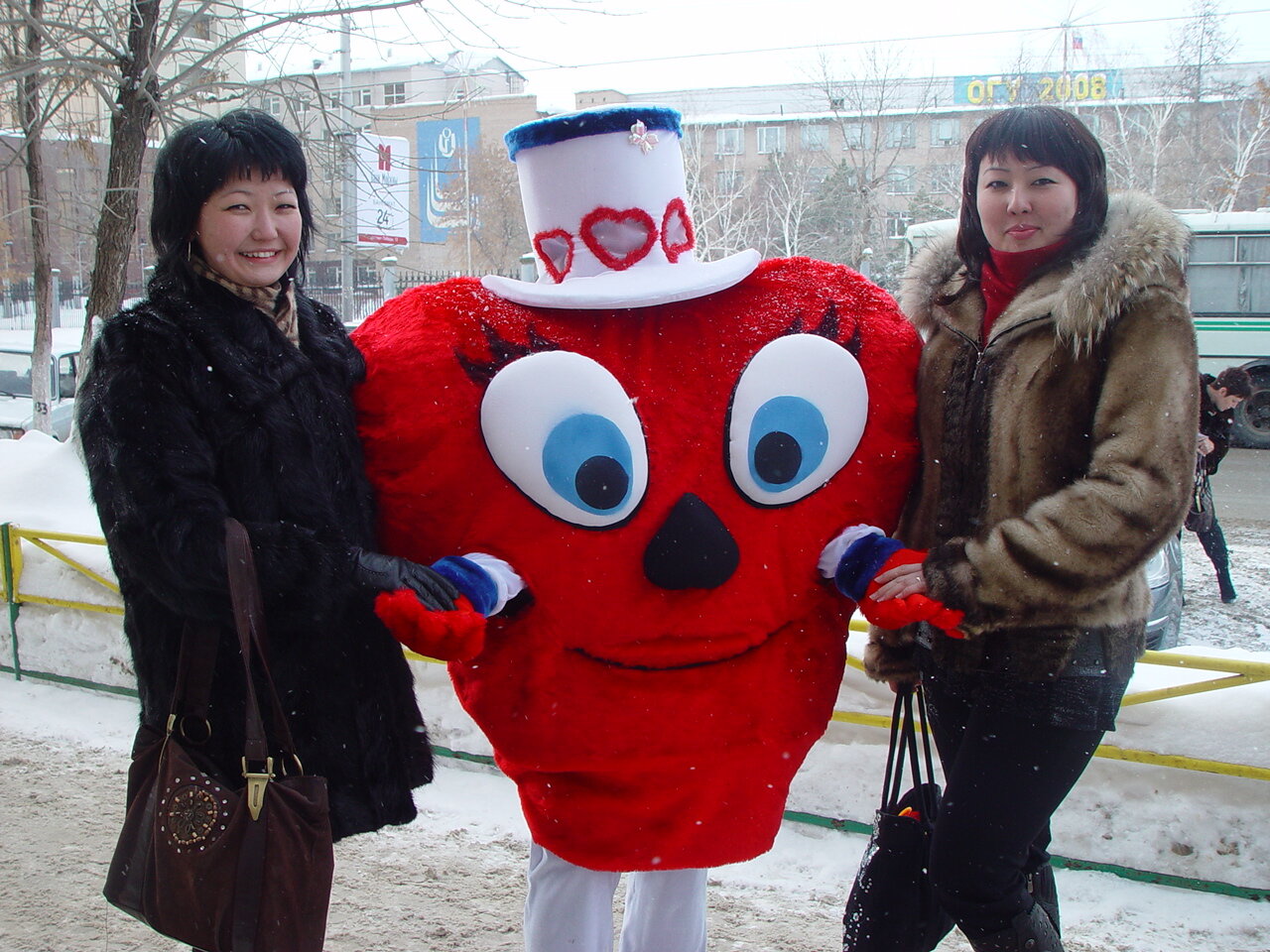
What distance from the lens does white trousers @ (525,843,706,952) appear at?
2215mm

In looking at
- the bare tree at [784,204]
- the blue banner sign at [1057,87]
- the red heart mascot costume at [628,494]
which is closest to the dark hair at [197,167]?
the red heart mascot costume at [628,494]

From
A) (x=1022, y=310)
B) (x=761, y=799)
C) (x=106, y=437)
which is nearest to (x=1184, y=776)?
(x=761, y=799)

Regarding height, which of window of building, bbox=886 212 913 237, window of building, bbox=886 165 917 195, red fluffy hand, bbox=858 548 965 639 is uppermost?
window of building, bbox=886 165 917 195

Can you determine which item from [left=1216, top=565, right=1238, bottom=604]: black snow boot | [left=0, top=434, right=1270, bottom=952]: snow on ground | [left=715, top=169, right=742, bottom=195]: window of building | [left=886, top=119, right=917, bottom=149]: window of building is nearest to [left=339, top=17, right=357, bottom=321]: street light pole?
[left=0, top=434, right=1270, bottom=952]: snow on ground

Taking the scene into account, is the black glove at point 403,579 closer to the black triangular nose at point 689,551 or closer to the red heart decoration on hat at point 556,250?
the black triangular nose at point 689,551

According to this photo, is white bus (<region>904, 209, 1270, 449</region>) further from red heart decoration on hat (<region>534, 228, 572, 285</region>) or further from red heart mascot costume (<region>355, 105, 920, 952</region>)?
red heart decoration on hat (<region>534, 228, 572, 285</region>)

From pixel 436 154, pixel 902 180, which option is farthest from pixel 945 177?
pixel 436 154

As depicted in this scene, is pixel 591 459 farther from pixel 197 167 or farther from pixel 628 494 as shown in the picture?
pixel 197 167

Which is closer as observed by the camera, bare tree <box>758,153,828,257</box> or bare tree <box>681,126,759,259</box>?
bare tree <box>681,126,759,259</box>

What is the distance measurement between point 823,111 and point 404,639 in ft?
91.2

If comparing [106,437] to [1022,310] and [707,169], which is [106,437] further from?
[707,169]

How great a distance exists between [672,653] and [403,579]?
21.6 inches

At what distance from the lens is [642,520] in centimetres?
212

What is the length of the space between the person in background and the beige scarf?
220 inches
